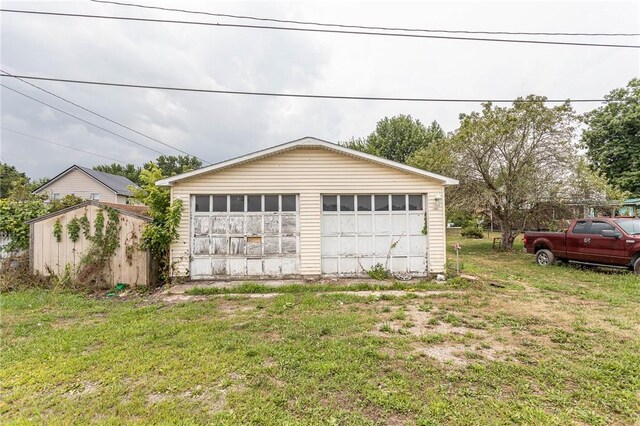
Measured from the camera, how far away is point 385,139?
29.4 meters

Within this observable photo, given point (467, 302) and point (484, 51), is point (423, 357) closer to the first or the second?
point (467, 302)

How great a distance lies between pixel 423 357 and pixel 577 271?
8.85m

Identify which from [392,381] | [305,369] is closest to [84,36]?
[305,369]

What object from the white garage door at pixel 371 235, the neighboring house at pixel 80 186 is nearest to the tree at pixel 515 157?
the white garage door at pixel 371 235

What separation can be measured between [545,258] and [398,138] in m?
21.4

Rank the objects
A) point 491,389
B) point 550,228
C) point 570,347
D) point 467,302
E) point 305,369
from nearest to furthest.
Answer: point 491,389 → point 305,369 → point 570,347 → point 467,302 → point 550,228

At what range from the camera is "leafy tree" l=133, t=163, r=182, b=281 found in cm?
726

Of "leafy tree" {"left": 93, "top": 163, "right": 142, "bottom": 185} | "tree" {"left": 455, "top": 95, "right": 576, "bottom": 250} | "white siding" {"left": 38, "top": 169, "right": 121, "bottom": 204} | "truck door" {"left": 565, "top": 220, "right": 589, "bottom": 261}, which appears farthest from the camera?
"leafy tree" {"left": 93, "top": 163, "right": 142, "bottom": 185}

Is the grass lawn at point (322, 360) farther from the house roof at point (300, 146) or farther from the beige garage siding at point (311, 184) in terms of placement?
the house roof at point (300, 146)

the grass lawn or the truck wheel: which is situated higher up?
the truck wheel

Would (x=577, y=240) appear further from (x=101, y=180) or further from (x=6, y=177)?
(x=6, y=177)

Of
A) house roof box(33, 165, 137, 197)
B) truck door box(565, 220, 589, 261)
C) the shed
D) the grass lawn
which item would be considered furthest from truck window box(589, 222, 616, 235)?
house roof box(33, 165, 137, 197)

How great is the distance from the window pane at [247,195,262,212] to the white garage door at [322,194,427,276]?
1826mm

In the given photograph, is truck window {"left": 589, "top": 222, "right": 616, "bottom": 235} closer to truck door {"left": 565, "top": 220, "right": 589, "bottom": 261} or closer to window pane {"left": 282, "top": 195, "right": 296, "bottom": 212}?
truck door {"left": 565, "top": 220, "right": 589, "bottom": 261}
